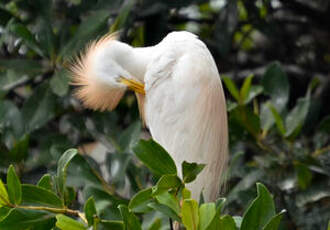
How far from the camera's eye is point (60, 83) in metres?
2.12

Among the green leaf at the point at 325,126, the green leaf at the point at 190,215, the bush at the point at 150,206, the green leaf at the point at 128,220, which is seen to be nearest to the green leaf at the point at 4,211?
the bush at the point at 150,206

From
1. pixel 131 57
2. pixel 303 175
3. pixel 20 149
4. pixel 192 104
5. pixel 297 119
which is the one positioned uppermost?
pixel 131 57

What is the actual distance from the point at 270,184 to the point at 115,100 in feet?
1.90

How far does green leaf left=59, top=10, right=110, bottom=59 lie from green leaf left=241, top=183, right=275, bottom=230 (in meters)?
1.04

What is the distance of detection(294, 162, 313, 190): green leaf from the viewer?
84.1 inches

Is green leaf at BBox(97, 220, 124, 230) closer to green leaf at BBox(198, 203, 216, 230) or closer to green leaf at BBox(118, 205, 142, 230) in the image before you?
green leaf at BBox(118, 205, 142, 230)

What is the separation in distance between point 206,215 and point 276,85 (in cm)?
112

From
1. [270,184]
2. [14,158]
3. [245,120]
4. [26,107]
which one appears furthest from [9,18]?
[270,184]

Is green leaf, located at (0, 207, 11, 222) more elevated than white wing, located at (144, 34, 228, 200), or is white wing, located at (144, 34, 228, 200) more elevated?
green leaf, located at (0, 207, 11, 222)

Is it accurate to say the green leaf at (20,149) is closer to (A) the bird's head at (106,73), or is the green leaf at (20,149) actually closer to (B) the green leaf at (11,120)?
(B) the green leaf at (11,120)

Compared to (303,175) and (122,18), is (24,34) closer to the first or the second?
(122,18)

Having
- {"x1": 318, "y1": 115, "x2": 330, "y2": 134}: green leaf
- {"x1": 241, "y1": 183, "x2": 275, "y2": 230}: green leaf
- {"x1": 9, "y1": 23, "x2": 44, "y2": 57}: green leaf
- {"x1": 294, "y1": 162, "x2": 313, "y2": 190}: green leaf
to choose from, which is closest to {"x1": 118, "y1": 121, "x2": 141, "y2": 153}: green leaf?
{"x1": 9, "y1": 23, "x2": 44, "y2": 57}: green leaf

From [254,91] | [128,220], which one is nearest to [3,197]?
[128,220]

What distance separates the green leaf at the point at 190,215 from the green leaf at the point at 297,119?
0.93 m
